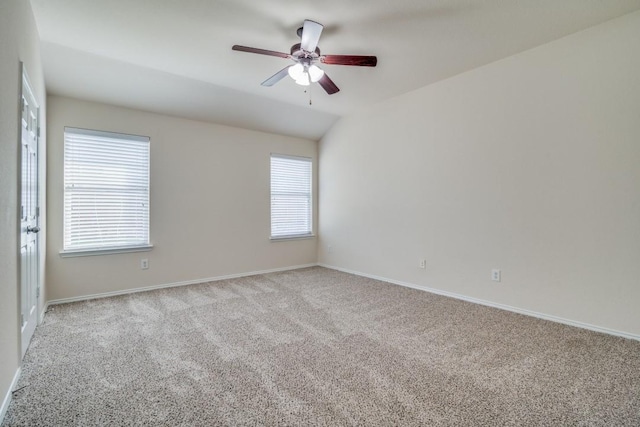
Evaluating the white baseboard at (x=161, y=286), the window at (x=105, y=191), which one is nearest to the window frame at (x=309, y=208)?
the white baseboard at (x=161, y=286)

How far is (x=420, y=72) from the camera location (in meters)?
3.45

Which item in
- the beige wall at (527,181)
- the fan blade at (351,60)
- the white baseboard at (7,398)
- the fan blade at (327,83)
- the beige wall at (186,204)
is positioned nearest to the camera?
the white baseboard at (7,398)

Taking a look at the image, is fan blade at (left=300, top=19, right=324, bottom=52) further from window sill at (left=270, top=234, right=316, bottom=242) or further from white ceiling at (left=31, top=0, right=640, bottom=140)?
window sill at (left=270, top=234, right=316, bottom=242)

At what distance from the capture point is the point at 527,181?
9.86ft

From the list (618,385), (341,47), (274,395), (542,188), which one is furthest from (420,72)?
(274,395)

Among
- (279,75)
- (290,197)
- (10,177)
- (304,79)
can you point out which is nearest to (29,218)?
(10,177)

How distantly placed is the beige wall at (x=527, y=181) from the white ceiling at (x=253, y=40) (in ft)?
0.93

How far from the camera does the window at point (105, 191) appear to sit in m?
3.48

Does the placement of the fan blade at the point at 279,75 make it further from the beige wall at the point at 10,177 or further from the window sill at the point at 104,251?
the window sill at the point at 104,251

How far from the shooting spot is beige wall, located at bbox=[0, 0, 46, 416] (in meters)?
1.57

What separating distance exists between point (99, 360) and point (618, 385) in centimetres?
339

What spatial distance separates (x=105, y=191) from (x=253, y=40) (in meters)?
2.56

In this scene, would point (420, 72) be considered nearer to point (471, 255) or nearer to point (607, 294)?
point (471, 255)

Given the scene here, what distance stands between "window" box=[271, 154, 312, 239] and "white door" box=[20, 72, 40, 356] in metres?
2.97
